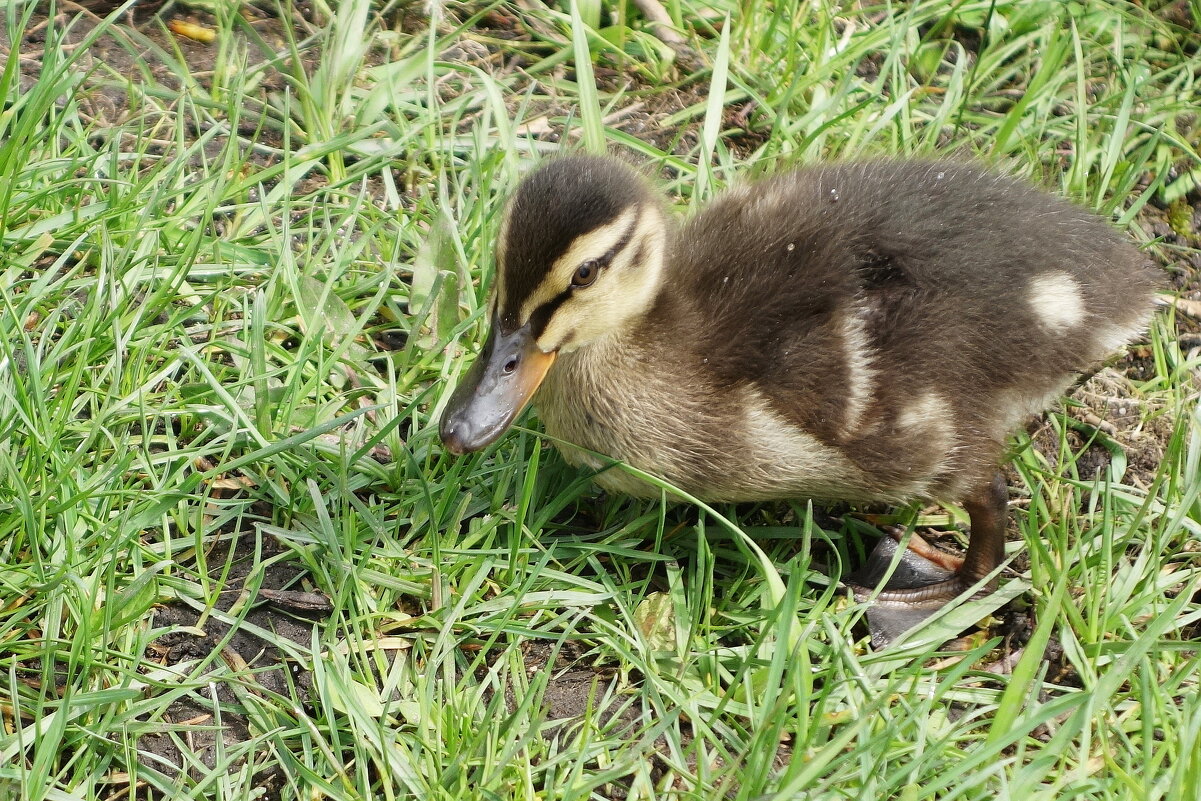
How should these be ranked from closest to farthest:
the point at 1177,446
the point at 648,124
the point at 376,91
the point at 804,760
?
1. the point at 804,760
2. the point at 1177,446
3. the point at 376,91
4. the point at 648,124

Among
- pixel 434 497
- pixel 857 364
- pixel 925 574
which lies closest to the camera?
pixel 857 364

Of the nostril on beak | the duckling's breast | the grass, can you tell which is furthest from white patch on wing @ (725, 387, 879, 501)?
Result: the nostril on beak

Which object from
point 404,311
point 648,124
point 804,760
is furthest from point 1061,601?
point 648,124

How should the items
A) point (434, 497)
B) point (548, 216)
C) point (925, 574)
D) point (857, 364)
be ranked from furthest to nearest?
point (925, 574), point (434, 497), point (857, 364), point (548, 216)

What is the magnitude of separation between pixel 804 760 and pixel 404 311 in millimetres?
1394

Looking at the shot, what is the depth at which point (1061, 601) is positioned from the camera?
2.31 meters

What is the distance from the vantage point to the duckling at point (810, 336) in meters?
2.36

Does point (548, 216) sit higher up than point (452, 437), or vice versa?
point (548, 216)

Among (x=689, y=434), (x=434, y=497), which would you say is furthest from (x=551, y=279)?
(x=434, y=497)

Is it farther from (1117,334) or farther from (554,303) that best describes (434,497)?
(1117,334)

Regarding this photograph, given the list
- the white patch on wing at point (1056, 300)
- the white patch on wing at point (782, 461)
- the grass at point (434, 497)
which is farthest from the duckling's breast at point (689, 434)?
the white patch on wing at point (1056, 300)

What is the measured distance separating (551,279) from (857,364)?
0.57 metres

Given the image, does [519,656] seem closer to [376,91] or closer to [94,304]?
[94,304]

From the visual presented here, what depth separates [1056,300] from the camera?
2.45 m
